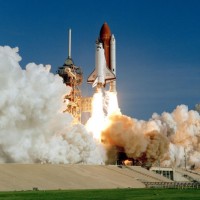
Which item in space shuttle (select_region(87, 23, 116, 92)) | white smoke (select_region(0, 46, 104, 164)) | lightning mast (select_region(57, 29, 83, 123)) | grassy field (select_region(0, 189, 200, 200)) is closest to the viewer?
grassy field (select_region(0, 189, 200, 200))

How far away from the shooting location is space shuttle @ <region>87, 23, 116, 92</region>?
296 ft

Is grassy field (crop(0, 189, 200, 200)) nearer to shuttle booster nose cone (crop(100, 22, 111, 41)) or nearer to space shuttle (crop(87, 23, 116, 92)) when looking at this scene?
space shuttle (crop(87, 23, 116, 92))

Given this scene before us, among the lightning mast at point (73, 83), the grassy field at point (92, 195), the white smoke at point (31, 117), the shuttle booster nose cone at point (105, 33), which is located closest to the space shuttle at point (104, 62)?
the shuttle booster nose cone at point (105, 33)

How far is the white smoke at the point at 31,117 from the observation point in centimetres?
6506

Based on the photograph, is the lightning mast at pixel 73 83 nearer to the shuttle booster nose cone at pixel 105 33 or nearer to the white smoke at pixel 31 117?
the shuttle booster nose cone at pixel 105 33

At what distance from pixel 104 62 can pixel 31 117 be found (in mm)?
25916

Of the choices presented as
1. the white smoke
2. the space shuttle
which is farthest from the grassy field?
the space shuttle

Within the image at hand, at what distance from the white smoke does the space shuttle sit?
15.7 m

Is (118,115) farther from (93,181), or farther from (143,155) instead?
(93,181)

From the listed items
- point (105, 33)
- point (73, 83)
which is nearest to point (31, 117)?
point (73, 83)

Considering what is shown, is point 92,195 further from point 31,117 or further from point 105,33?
point 105,33

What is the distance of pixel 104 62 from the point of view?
90.9m

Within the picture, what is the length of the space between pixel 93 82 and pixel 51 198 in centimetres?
5520

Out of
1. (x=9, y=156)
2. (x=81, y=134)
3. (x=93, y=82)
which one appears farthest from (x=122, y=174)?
(x=93, y=82)
